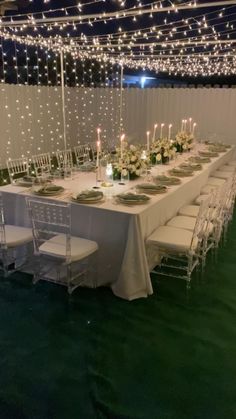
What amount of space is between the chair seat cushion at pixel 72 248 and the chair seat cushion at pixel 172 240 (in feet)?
1.79

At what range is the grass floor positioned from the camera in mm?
2234

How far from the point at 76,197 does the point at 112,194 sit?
422 millimetres

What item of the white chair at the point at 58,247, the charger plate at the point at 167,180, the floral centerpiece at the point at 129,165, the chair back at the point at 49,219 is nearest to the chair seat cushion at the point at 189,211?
the charger plate at the point at 167,180

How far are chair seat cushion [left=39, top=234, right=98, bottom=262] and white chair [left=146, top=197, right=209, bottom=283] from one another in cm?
54

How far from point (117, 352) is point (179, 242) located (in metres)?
1.16

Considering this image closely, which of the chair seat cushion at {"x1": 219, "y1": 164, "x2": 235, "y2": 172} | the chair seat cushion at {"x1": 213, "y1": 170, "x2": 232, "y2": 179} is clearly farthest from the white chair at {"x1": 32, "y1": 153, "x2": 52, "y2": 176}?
the chair seat cushion at {"x1": 219, "y1": 164, "x2": 235, "y2": 172}

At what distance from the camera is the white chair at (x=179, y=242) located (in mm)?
3406

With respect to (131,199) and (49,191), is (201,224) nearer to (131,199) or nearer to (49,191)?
(131,199)

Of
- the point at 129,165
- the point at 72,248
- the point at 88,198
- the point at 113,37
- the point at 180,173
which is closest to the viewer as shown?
the point at 72,248

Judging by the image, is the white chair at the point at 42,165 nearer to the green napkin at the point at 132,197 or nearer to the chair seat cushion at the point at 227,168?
the green napkin at the point at 132,197

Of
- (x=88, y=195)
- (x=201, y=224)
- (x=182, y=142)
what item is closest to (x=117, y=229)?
(x=88, y=195)

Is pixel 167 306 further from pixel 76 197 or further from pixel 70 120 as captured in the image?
pixel 70 120

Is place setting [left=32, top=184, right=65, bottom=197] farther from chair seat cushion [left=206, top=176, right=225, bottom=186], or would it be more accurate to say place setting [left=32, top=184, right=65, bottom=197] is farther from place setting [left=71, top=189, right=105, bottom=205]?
chair seat cushion [left=206, top=176, right=225, bottom=186]

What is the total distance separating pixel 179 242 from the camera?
3.43m
